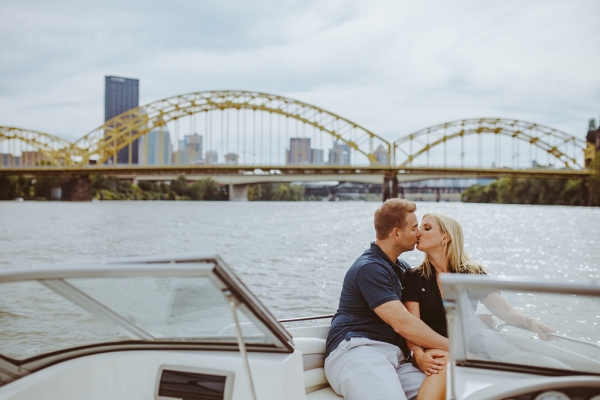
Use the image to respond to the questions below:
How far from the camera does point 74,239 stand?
21969 millimetres

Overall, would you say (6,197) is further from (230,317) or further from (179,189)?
(230,317)

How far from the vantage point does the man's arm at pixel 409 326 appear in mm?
2744

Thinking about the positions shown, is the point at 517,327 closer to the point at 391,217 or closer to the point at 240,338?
the point at 391,217

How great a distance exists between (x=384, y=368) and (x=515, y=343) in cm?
68

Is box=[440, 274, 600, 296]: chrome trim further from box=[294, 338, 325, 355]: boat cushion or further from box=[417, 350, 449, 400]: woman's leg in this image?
box=[294, 338, 325, 355]: boat cushion

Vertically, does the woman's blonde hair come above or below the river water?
above

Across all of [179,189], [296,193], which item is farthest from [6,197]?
[296,193]

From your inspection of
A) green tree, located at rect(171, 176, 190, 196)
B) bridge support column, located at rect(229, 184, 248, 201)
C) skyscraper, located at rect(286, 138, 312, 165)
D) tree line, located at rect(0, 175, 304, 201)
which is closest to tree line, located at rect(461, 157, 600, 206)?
skyscraper, located at rect(286, 138, 312, 165)

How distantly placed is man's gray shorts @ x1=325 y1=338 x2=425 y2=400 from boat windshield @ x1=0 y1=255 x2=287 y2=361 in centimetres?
68

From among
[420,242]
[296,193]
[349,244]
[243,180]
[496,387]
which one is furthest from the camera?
[296,193]

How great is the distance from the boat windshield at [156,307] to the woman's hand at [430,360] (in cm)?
92

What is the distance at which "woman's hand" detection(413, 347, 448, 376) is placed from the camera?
264 cm

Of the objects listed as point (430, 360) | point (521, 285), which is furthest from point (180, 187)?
point (521, 285)

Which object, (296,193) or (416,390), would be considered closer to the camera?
(416,390)
